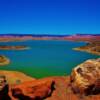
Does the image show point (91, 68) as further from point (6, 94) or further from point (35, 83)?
point (6, 94)

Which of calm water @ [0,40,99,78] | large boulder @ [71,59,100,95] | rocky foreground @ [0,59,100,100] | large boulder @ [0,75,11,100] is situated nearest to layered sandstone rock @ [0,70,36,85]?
calm water @ [0,40,99,78]

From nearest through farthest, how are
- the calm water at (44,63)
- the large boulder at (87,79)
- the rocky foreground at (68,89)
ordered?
the rocky foreground at (68,89) < the large boulder at (87,79) < the calm water at (44,63)

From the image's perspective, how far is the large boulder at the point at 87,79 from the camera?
17.3 m

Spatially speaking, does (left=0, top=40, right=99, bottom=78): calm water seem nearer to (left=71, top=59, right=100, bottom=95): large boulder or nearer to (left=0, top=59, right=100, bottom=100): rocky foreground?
(left=0, top=59, right=100, bottom=100): rocky foreground

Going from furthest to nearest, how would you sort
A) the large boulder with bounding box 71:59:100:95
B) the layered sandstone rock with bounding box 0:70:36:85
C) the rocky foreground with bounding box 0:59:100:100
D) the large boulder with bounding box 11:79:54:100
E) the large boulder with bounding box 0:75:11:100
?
the layered sandstone rock with bounding box 0:70:36:85 < the large boulder with bounding box 71:59:100:95 < the rocky foreground with bounding box 0:59:100:100 < the large boulder with bounding box 11:79:54:100 < the large boulder with bounding box 0:75:11:100

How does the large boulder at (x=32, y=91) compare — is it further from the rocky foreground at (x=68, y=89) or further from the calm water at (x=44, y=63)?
the calm water at (x=44, y=63)

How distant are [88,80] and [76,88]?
944 mm

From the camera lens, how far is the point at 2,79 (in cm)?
1559

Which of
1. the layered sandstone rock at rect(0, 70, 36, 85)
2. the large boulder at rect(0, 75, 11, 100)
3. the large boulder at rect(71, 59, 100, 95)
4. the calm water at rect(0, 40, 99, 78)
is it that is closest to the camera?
the large boulder at rect(0, 75, 11, 100)

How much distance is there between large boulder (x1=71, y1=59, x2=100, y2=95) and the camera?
17281mm

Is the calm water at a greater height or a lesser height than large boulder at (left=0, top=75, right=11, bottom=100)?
lesser

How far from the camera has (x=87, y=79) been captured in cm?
1739

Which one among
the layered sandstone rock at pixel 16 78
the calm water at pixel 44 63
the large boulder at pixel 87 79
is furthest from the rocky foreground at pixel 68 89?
the calm water at pixel 44 63

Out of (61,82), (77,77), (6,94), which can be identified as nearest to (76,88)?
(77,77)
